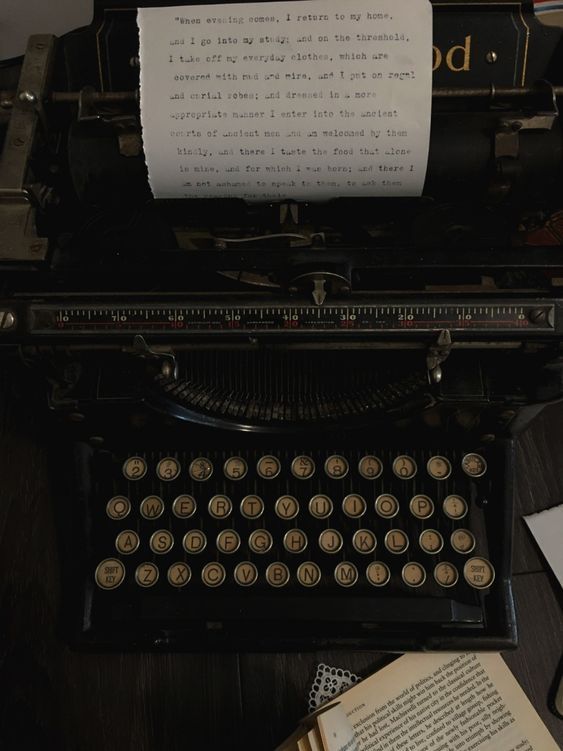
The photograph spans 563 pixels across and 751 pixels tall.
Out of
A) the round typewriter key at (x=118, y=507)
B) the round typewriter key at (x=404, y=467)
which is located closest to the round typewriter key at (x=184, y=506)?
the round typewriter key at (x=118, y=507)

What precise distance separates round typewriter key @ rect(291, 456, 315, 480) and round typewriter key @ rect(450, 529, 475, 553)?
319mm

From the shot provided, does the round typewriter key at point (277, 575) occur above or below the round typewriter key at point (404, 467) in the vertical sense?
below

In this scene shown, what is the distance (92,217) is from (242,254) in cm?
32

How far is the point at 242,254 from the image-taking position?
116cm

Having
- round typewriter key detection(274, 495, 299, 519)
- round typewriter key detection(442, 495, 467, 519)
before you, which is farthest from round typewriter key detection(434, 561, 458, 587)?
round typewriter key detection(274, 495, 299, 519)

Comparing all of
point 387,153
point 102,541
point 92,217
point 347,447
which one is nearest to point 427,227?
point 387,153

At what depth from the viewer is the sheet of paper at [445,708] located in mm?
1387

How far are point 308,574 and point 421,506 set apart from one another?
0.27m

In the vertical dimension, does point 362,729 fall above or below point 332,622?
below

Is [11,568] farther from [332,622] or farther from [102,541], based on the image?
[332,622]

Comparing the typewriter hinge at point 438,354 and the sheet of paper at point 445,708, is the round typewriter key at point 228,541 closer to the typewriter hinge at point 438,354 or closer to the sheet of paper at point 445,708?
the sheet of paper at point 445,708

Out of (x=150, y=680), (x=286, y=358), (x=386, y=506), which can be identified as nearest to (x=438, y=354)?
(x=286, y=358)

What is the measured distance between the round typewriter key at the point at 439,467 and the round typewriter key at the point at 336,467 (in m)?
0.17

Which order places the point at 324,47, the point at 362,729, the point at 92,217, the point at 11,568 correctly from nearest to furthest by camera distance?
1. the point at 324,47
2. the point at 92,217
3. the point at 362,729
4. the point at 11,568
